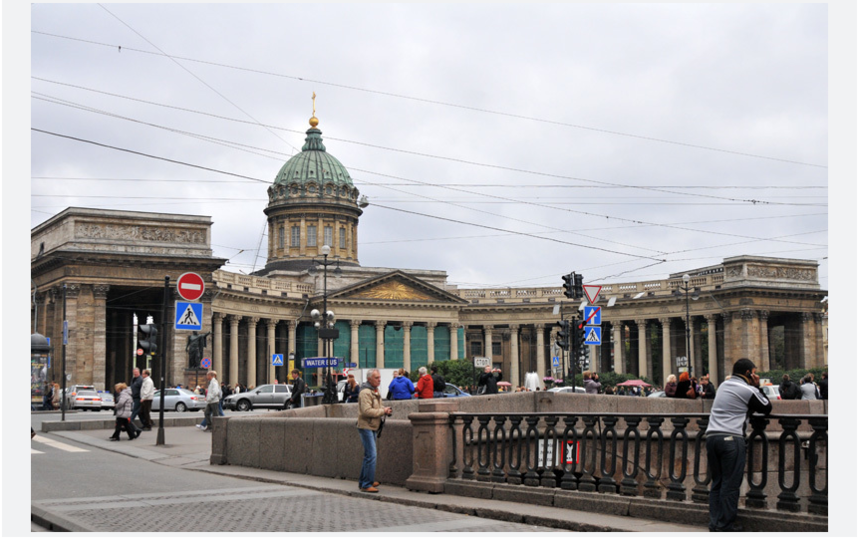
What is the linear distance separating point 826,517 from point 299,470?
10292 millimetres

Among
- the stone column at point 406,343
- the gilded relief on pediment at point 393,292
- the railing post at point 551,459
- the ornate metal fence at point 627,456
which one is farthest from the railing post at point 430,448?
the stone column at point 406,343

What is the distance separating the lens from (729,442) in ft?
34.4

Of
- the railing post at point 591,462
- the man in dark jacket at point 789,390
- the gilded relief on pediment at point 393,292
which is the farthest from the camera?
the gilded relief on pediment at point 393,292

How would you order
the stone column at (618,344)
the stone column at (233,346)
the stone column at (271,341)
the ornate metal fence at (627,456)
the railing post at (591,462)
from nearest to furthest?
the ornate metal fence at (627,456) < the railing post at (591,462) < the stone column at (233,346) < the stone column at (271,341) < the stone column at (618,344)

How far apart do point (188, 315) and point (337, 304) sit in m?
71.1

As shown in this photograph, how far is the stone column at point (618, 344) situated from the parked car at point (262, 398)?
140 feet

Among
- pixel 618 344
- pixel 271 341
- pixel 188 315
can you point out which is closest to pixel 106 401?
pixel 188 315

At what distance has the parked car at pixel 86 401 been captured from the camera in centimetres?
5112

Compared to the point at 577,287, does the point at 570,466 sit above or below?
below

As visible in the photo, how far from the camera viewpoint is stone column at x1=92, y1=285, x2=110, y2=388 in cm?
6400

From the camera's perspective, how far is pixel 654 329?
9544 cm

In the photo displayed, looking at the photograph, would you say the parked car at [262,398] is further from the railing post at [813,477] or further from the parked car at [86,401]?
the railing post at [813,477]

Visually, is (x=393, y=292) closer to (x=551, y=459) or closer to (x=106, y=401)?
(x=106, y=401)

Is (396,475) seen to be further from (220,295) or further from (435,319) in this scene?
(435,319)
